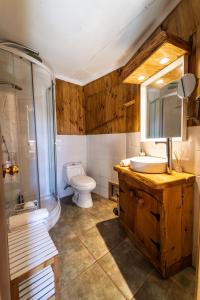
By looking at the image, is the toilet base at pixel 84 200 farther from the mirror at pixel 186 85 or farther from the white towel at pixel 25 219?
the mirror at pixel 186 85

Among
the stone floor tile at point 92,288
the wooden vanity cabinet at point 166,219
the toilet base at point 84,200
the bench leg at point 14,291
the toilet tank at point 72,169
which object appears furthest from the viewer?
the toilet tank at point 72,169

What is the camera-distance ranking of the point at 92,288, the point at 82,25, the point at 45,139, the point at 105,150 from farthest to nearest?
the point at 105,150 < the point at 45,139 < the point at 82,25 < the point at 92,288

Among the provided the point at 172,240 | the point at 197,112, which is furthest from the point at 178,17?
the point at 172,240

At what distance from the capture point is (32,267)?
34.0 inches

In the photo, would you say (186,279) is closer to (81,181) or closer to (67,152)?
(81,181)

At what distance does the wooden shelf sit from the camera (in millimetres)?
1169

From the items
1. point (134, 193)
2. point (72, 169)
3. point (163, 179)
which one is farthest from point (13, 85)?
point (163, 179)

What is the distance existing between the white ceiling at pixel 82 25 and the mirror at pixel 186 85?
2.39ft

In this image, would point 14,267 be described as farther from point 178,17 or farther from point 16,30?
point 178,17

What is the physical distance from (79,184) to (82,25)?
197 cm

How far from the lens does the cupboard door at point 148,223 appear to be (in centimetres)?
125

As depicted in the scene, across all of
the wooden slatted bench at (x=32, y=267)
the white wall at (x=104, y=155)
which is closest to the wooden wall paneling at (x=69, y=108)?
the white wall at (x=104, y=155)

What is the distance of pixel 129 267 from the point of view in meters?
1.31

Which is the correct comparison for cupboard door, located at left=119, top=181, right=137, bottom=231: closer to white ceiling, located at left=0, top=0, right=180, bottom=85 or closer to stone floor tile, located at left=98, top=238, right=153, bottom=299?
stone floor tile, located at left=98, top=238, right=153, bottom=299
